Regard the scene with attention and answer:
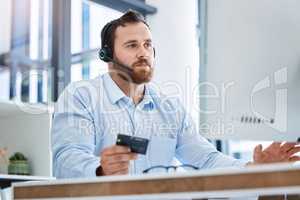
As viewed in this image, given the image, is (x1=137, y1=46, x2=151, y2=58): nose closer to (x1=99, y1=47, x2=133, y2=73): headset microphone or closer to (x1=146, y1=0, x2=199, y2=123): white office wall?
(x1=99, y1=47, x2=133, y2=73): headset microphone

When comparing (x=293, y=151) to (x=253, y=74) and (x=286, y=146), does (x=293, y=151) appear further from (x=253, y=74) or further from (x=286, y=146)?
(x=253, y=74)

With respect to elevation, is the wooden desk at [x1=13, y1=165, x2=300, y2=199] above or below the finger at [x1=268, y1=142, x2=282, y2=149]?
below

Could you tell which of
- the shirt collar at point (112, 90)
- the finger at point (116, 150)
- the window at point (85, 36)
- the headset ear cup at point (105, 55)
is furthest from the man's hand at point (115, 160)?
the window at point (85, 36)

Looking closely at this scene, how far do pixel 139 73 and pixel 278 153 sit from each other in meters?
0.82

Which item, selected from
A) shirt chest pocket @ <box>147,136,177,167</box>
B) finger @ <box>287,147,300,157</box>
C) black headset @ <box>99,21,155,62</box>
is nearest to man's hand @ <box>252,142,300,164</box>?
finger @ <box>287,147,300,157</box>

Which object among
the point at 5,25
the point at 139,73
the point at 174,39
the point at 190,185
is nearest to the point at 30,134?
the point at 5,25

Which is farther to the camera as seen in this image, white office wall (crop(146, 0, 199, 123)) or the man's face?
white office wall (crop(146, 0, 199, 123))

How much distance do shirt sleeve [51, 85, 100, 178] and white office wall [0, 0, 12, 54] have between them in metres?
1.21

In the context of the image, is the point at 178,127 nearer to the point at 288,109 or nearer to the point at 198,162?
the point at 198,162

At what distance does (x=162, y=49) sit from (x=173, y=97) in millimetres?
1790

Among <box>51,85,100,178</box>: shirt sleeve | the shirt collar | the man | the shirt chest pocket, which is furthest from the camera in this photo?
the shirt collar

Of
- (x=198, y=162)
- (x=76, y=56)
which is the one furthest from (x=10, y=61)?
(x=198, y=162)

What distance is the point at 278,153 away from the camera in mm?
1280

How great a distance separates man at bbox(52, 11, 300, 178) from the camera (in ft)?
5.47
